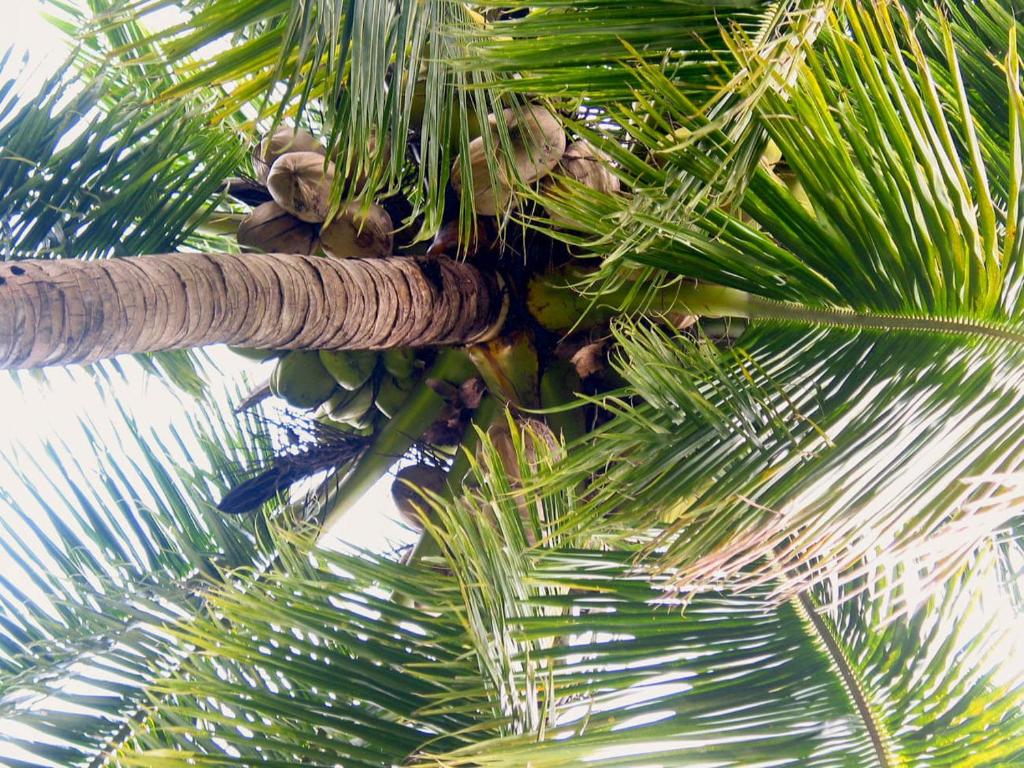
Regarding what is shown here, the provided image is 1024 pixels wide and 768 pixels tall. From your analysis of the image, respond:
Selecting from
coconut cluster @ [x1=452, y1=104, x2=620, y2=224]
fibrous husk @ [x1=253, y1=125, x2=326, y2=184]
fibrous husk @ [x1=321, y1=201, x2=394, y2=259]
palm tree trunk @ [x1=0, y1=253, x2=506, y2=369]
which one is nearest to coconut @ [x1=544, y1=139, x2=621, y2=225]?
coconut cluster @ [x1=452, y1=104, x2=620, y2=224]

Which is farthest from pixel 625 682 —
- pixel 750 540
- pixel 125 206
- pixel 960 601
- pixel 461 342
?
pixel 125 206

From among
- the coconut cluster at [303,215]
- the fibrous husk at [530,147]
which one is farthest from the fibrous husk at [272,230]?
the fibrous husk at [530,147]

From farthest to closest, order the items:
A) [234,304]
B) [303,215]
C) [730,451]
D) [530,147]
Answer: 1. [303,215]
2. [530,147]
3. [234,304]
4. [730,451]

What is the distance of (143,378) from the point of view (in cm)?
281

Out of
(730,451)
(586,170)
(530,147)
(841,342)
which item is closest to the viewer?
(730,451)

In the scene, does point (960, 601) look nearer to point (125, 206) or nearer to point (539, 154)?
point (539, 154)

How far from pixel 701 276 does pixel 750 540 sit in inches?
24.6

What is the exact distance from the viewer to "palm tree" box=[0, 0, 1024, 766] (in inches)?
52.0

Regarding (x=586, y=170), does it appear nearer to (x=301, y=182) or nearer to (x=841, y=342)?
(x=301, y=182)

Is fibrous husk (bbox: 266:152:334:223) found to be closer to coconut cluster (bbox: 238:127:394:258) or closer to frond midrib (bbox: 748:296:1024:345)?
coconut cluster (bbox: 238:127:394:258)

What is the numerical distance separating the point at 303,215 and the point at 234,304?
661 millimetres

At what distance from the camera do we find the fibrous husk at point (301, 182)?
2258mm

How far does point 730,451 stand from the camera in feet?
4.93

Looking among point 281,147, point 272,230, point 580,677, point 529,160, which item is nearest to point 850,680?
point 580,677
